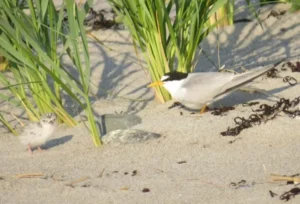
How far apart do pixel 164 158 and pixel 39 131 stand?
85cm

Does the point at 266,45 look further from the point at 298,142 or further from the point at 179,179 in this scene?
the point at 179,179

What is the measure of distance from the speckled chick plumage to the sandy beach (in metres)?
0.08

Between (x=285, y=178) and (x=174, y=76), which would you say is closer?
(x=285, y=178)

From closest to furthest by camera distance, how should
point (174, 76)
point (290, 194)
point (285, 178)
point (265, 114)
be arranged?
point (290, 194)
point (285, 178)
point (265, 114)
point (174, 76)

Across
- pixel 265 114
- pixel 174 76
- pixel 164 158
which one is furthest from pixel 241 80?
pixel 164 158

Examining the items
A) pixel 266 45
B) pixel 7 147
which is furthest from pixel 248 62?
pixel 7 147

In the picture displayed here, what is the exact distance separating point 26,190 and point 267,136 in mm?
1410

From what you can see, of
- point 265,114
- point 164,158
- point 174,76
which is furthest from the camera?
point 174,76

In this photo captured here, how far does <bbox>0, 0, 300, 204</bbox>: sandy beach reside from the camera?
4.17 meters

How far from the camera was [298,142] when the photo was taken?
4.62 m

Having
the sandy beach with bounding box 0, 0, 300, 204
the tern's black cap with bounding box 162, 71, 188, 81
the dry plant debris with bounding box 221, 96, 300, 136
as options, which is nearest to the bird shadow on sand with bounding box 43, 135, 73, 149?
the sandy beach with bounding box 0, 0, 300, 204

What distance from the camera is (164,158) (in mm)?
4680

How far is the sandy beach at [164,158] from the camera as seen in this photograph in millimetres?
4168

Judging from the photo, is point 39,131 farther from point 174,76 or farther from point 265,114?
point 265,114
